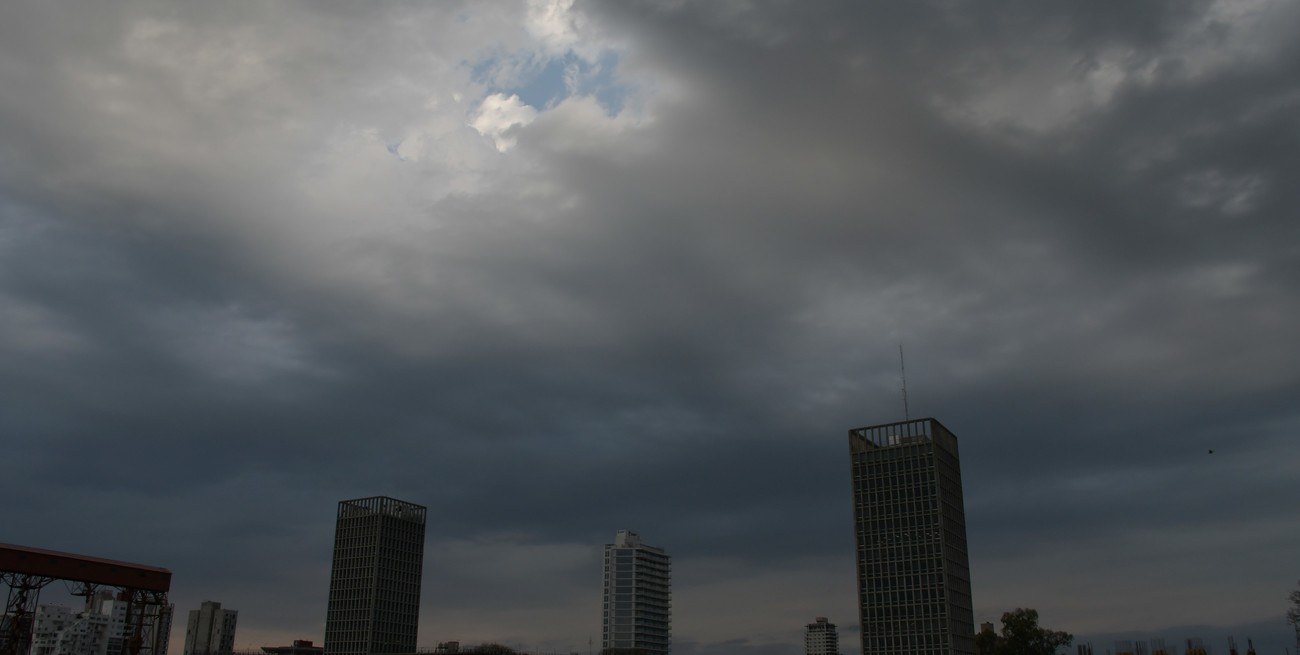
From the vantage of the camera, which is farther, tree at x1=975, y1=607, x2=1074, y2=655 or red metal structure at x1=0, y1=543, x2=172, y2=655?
tree at x1=975, y1=607, x2=1074, y2=655

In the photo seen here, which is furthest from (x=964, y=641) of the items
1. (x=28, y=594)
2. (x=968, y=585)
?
(x=28, y=594)

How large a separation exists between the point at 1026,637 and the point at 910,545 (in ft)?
99.0

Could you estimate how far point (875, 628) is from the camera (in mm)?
158125

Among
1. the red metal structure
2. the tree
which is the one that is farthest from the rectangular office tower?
the red metal structure

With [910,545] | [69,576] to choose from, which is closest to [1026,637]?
[910,545]

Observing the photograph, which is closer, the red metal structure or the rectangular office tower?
the red metal structure

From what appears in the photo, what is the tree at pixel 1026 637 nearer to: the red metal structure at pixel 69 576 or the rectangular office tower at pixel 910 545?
the rectangular office tower at pixel 910 545

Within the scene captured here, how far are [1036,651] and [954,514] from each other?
29926 mm

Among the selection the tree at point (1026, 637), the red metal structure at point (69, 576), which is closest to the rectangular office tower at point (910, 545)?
the tree at point (1026, 637)

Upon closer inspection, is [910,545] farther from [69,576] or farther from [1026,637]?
[69,576]

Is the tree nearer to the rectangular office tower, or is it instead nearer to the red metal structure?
the rectangular office tower

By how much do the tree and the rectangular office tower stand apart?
1138cm

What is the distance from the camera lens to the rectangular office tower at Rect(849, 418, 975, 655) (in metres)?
155

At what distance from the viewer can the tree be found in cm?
16775
